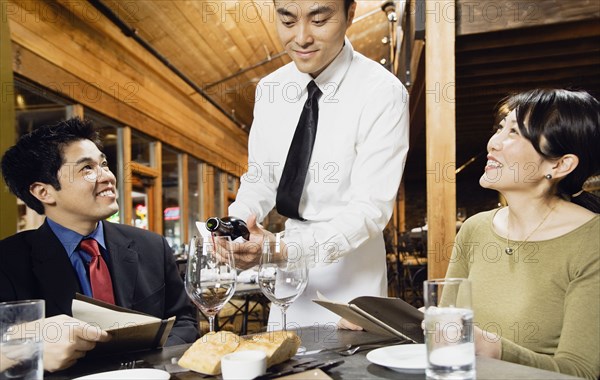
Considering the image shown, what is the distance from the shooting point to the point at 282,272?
124 centimetres

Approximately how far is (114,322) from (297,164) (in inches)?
37.2

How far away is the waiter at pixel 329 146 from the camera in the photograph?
184cm

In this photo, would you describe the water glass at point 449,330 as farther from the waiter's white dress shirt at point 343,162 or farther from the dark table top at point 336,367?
the waiter's white dress shirt at point 343,162

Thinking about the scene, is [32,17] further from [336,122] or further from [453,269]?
[453,269]

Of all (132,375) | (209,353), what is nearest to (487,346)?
(209,353)

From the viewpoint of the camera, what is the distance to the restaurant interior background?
3.37 meters

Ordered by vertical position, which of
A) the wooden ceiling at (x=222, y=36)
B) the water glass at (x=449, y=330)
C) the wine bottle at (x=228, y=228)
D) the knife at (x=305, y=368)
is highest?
the wooden ceiling at (x=222, y=36)

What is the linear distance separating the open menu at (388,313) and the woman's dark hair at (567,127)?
72 cm

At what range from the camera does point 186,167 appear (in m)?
9.73

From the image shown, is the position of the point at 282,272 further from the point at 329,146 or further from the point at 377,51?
the point at 377,51

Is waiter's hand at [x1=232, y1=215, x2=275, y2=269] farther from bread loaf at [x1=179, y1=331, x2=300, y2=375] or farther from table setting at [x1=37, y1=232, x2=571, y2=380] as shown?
bread loaf at [x1=179, y1=331, x2=300, y2=375]

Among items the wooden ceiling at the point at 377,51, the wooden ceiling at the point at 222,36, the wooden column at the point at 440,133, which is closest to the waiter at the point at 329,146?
the wooden ceiling at the point at 377,51

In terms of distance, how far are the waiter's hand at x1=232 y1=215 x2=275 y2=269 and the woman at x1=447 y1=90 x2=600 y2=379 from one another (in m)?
0.64

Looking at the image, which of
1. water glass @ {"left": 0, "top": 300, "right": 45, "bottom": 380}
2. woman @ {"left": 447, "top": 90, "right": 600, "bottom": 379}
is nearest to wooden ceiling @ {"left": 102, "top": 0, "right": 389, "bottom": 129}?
woman @ {"left": 447, "top": 90, "right": 600, "bottom": 379}
